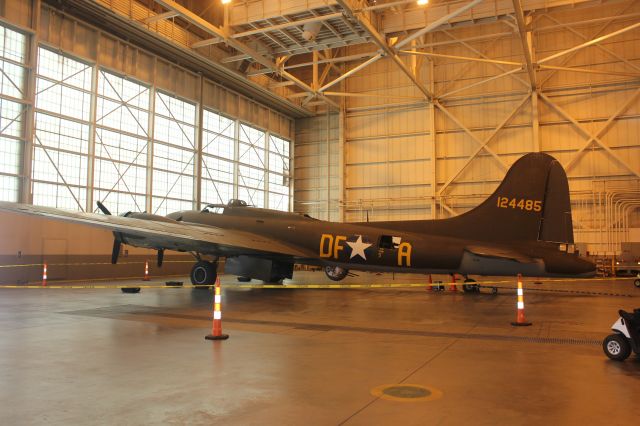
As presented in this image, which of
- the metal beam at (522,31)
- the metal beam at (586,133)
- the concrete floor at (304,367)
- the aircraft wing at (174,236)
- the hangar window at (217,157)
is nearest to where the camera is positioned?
the concrete floor at (304,367)

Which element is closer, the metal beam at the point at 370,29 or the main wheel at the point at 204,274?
the main wheel at the point at 204,274

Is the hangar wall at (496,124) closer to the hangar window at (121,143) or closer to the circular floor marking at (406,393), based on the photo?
the hangar window at (121,143)

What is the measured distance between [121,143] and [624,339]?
26.4 m

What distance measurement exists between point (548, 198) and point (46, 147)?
2242cm

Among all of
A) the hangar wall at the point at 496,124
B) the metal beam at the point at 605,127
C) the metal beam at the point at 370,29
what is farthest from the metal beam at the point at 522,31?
the metal beam at the point at 370,29

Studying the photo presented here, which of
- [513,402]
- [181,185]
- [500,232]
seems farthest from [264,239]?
[181,185]

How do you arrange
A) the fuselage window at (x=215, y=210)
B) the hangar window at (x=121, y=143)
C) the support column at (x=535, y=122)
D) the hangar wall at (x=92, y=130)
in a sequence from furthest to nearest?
1. the support column at (x=535, y=122)
2. the hangar window at (x=121, y=143)
3. the hangar wall at (x=92, y=130)
4. the fuselage window at (x=215, y=210)

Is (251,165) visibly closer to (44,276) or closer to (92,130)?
(92,130)

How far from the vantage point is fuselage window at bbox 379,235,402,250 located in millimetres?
15688

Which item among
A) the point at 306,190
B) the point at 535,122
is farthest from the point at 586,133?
the point at 306,190

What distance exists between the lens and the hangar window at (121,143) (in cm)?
2620

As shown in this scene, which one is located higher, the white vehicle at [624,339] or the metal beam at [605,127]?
the metal beam at [605,127]

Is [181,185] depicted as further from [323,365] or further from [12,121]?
[323,365]

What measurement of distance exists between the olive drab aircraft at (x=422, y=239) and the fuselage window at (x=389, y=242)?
33 millimetres
